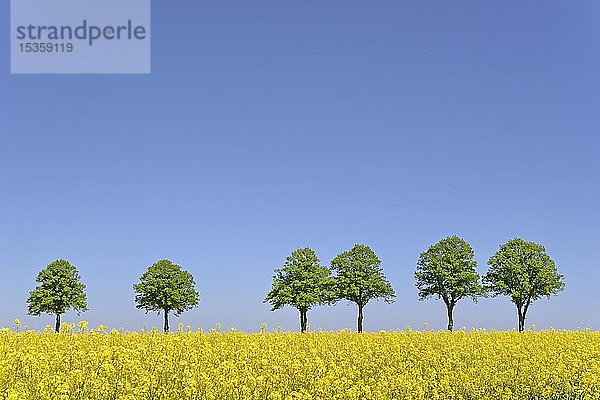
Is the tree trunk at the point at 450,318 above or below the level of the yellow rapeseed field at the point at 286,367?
below

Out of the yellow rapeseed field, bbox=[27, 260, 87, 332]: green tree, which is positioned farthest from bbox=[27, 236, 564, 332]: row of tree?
the yellow rapeseed field

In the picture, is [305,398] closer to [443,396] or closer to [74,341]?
[443,396]

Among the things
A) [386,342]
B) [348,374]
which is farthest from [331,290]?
[348,374]

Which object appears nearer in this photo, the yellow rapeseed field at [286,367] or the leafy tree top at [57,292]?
the yellow rapeseed field at [286,367]

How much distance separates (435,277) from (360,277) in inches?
255

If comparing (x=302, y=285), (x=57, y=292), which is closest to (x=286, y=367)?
(x=302, y=285)

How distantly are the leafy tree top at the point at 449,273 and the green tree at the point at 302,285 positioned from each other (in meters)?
8.10

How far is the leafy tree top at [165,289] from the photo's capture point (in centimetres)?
5425

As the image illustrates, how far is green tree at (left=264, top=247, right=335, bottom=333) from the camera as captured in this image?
49.4 meters

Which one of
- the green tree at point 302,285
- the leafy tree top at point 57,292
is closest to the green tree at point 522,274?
the green tree at point 302,285

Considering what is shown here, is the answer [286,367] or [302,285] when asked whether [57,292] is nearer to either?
[302,285]

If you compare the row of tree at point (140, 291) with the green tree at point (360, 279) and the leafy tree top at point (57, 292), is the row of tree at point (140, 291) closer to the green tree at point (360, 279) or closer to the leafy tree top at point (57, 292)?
the leafy tree top at point (57, 292)

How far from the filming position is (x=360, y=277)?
51000mm

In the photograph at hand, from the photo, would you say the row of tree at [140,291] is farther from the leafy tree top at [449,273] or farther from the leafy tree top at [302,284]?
the leafy tree top at [449,273]
